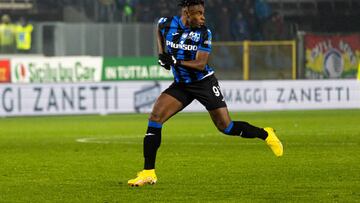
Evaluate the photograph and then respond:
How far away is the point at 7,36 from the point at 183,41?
1125 inches

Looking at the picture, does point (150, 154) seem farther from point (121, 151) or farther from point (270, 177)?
point (121, 151)

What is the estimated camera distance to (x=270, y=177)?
12.0 meters

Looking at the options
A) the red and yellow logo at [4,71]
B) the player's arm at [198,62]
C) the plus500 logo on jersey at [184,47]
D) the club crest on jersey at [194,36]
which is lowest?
the red and yellow logo at [4,71]

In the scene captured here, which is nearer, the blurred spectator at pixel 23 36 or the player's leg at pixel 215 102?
the player's leg at pixel 215 102

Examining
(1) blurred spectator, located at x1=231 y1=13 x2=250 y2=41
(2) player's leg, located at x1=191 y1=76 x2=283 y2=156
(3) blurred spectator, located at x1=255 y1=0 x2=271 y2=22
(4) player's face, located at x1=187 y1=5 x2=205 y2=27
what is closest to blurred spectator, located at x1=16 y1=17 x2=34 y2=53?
(1) blurred spectator, located at x1=231 y1=13 x2=250 y2=41

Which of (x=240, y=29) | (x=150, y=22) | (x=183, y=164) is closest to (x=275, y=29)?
(x=240, y=29)

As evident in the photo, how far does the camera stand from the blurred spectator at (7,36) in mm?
39125

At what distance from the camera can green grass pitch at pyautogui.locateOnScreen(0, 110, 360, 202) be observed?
406 inches

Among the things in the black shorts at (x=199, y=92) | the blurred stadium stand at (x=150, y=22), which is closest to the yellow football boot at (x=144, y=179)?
the black shorts at (x=199, y=92)

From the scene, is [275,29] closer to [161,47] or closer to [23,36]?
[23,36]

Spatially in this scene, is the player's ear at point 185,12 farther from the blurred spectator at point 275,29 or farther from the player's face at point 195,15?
the blurred spectator at point 275,29

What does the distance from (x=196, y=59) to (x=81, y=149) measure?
259 inches

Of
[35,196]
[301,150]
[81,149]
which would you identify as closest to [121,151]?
[81,149]

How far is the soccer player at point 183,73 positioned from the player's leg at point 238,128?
11mm
